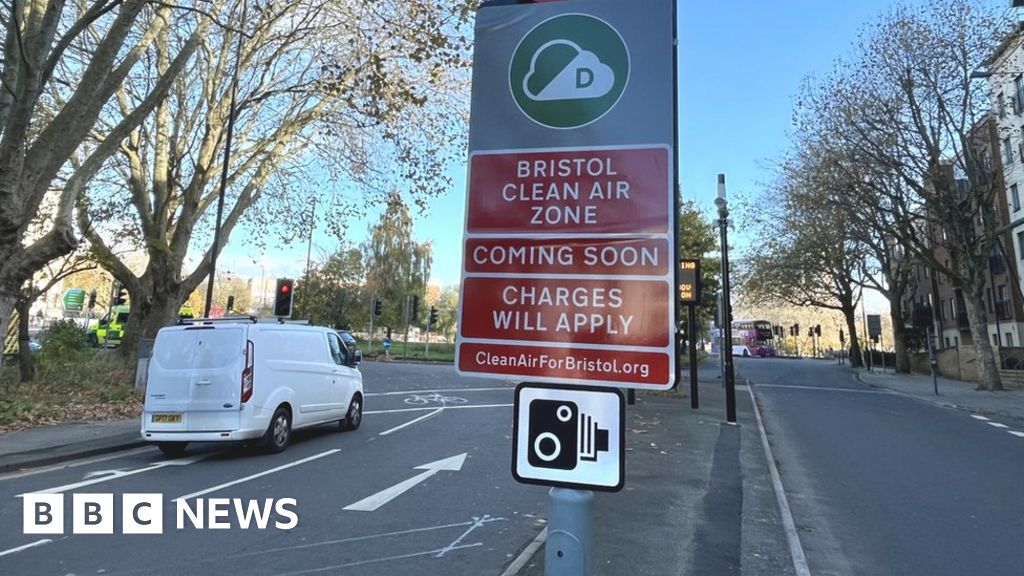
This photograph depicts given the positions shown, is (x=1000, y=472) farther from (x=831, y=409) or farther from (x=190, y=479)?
(x=190, y=479)

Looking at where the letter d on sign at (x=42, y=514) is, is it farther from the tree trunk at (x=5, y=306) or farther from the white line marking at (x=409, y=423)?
the white line marking at (x=409, y=423)

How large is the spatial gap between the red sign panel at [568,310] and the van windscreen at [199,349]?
25.6 feet

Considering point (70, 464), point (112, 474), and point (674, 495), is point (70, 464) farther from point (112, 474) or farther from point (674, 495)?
point (674, 495)

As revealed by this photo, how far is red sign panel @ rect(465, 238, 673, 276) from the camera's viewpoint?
1635 mm

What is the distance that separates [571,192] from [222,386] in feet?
26.5

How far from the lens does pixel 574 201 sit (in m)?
1.74

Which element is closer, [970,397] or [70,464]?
[70,464]

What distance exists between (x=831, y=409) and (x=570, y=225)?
16755mm

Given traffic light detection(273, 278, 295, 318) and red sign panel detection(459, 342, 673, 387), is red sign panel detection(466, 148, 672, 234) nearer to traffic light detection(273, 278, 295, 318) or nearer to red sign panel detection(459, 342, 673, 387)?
red sign panel detection(459, 342, 673, 387)

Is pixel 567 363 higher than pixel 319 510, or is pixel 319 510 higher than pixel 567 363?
pixel 567 363

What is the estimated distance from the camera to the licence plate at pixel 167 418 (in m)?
8.23

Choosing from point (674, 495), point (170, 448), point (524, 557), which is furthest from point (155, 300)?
point (524, 557)

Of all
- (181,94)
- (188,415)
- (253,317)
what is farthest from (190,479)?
(181,94)

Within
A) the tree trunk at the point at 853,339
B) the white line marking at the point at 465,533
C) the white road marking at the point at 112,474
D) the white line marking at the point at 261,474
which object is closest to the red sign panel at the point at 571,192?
the white line marking at the point at 465,533
